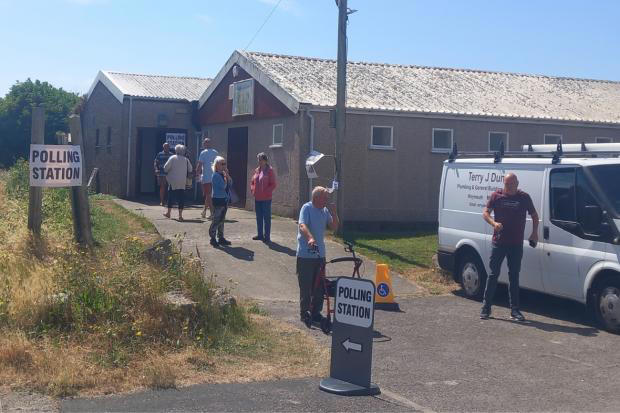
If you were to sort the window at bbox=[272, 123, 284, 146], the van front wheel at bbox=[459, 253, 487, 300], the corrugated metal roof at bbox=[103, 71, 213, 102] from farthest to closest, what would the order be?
the corrugated metal roof at bbox=[103, 71, 213, 102] < the window at bbox=[272, 123, 284, 146] < the van front wheel at bbox=[459, 253, 487, 300]

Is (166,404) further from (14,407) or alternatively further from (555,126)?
(555,126)

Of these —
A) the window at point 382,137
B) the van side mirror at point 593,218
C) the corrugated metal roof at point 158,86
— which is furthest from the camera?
the corrugated metal roof at point 158,86

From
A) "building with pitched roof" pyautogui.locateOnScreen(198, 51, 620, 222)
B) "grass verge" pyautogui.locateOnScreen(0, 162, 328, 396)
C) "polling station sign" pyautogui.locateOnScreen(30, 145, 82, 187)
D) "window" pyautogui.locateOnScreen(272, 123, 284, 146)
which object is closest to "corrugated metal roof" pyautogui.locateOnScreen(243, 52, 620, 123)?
"building with pitched roof" pyautogui.locateOnScreen(198, 51, 620, 222)

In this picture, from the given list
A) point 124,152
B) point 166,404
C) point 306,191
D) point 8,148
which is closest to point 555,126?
point 306,191

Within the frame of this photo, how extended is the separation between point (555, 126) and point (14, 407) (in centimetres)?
1794

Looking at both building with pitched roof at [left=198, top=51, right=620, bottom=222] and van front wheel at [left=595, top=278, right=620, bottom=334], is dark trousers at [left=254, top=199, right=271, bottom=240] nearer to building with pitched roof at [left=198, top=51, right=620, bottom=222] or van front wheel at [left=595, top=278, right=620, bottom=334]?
building with pitched roof at [left=198, top=51, right=620, bottom=222]

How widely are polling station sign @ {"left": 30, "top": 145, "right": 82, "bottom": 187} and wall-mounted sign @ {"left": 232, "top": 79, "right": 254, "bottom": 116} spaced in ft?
35.8

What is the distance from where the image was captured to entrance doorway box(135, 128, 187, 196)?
26.8 metres

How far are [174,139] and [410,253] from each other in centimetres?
1237

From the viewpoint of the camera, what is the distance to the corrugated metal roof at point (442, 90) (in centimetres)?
2039

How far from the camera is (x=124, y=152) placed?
27.0 m

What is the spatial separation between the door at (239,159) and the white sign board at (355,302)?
1505 cm

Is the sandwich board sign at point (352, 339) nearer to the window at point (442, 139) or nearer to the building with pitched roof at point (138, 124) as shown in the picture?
the window at point (442, 139)

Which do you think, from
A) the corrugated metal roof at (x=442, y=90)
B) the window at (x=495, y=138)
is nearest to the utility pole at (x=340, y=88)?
the corrugated metal roof at (x=442, y=90)
